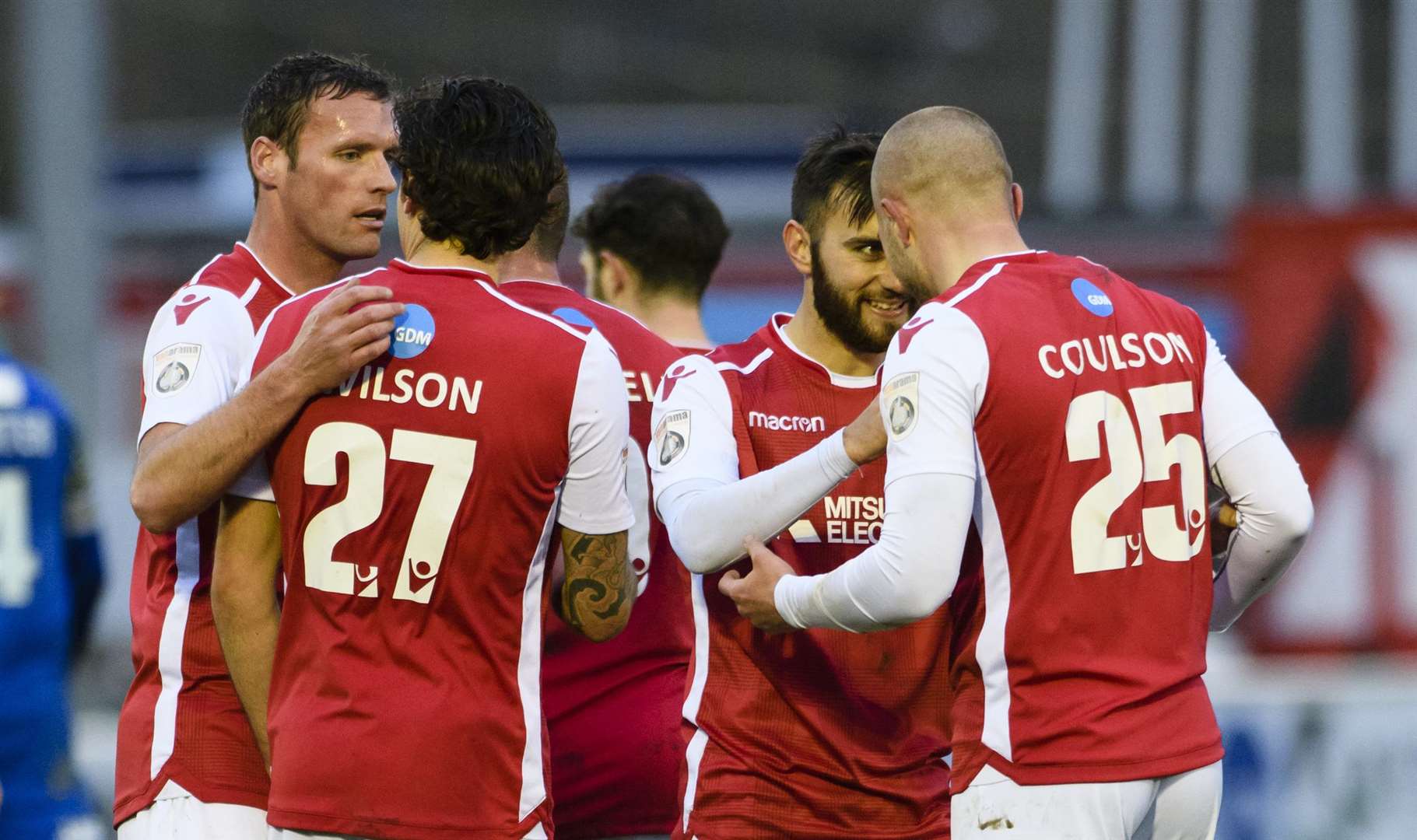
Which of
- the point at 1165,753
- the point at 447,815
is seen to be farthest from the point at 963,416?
the point at 447,815

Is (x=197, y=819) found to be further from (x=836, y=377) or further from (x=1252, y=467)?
(x=1252, y=467)

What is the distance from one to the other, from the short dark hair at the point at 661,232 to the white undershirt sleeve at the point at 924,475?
6.22 ft

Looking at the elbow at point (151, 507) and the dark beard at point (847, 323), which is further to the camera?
the dark beard at point (847, 323)

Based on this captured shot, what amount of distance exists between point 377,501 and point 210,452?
32 cm

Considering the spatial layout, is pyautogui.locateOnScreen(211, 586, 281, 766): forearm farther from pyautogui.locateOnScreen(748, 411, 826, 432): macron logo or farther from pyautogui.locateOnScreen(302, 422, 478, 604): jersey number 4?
pyautogui.locateOnScreen(748, 411, 826, 432): macron logo

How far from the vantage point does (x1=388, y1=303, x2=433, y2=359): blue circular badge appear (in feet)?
10.5

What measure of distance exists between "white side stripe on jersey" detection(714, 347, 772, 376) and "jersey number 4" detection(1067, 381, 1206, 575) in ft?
2.83

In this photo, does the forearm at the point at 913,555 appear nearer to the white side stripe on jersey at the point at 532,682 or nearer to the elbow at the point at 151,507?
the white side stripe on jersey at the point at 532,682

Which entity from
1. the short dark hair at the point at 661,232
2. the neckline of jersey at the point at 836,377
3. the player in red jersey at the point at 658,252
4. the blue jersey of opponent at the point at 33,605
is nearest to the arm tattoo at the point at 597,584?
the neckline of jersey at the point at 836,377

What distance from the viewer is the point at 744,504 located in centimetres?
346

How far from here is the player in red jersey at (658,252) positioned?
5.10m

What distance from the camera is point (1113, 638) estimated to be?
328cm

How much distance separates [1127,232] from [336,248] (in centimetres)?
843

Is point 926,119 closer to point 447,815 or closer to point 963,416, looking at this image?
point 963,416
